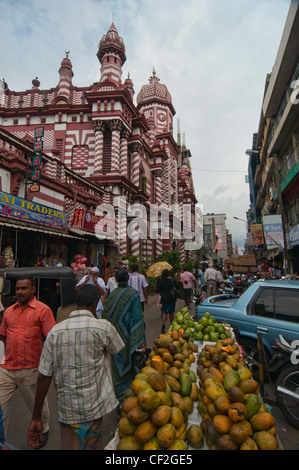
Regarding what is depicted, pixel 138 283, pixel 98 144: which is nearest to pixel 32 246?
pixel 138 283

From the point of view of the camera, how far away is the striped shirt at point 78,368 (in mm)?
2086

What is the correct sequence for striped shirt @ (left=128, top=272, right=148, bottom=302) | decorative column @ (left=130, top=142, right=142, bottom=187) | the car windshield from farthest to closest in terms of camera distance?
decorative column @ (left=130, top=142, right=142, bottom=187) → striped shirt @ (left=128, top=272, right=148, bottom=302) → the car windshield

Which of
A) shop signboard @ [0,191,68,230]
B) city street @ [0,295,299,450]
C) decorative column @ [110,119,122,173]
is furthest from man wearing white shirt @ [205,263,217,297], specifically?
decorative column @ [110,119,122,173]

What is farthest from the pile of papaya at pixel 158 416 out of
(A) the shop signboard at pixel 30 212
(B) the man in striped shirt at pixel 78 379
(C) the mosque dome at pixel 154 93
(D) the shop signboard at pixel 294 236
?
(C) the mosque dome at pixel 154 93

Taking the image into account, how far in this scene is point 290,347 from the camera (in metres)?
3.66

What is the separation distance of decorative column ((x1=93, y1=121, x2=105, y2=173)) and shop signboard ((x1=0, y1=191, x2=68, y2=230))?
410 inches

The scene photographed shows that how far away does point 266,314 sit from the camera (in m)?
4.48

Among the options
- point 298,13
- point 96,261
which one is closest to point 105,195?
point 96,261

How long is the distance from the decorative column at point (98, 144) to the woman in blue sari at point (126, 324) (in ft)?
64.7

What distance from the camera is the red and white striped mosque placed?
11.8 metres

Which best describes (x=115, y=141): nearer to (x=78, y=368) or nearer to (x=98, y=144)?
(x=98, y=144)

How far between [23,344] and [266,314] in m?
3.86

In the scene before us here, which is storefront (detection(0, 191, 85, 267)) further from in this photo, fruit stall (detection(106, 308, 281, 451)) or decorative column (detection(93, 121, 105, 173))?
decorative column (detection(93, 121, 105, 173))
